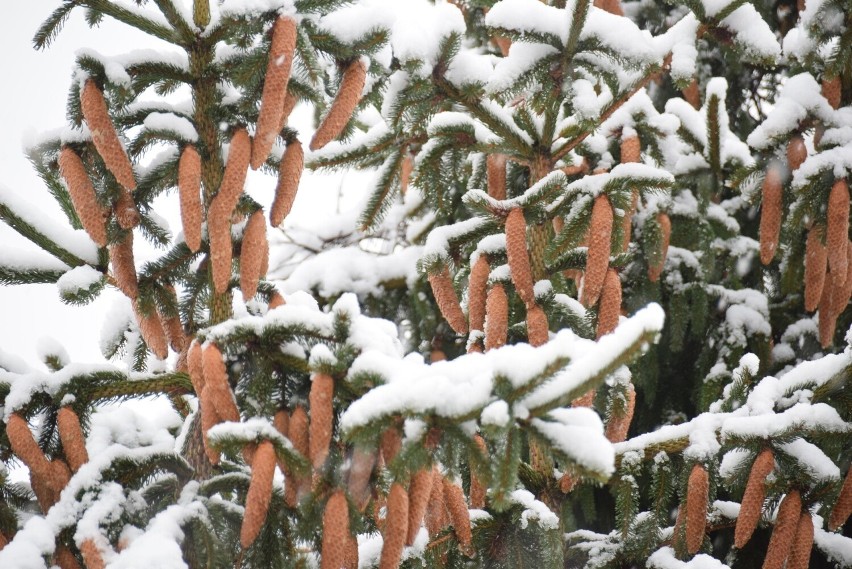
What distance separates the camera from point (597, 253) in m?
2.25

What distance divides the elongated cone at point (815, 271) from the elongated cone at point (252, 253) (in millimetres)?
1988

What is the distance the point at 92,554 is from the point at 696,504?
164 cm

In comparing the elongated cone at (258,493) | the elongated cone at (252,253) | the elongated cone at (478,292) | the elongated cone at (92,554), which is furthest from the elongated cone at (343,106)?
the elongated cone at (92,554)

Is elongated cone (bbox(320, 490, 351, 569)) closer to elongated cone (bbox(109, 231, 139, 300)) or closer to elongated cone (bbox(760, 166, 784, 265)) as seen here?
elongated cone (bbox(109, 231, 139, 300))

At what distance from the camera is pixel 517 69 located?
2.36 meters

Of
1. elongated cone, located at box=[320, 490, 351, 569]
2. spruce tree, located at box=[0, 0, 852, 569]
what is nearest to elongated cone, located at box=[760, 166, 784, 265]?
spruce tree, located at box=[0, 0, 852, 569]

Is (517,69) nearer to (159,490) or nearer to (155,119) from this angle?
(155,119)

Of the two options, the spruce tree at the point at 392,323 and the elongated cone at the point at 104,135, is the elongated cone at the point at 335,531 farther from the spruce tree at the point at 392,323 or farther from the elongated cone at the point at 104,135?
the elongated cone at the point at 104,135

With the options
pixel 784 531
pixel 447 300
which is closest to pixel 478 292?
pixel 447 300

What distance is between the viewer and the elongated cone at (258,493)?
164 cm

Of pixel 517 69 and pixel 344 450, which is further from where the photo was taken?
pixel 517 69

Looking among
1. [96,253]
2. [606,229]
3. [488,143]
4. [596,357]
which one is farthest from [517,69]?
[96,253]

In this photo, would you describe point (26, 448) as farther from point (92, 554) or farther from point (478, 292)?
point (478, 292)

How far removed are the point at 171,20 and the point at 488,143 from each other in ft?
3.37
